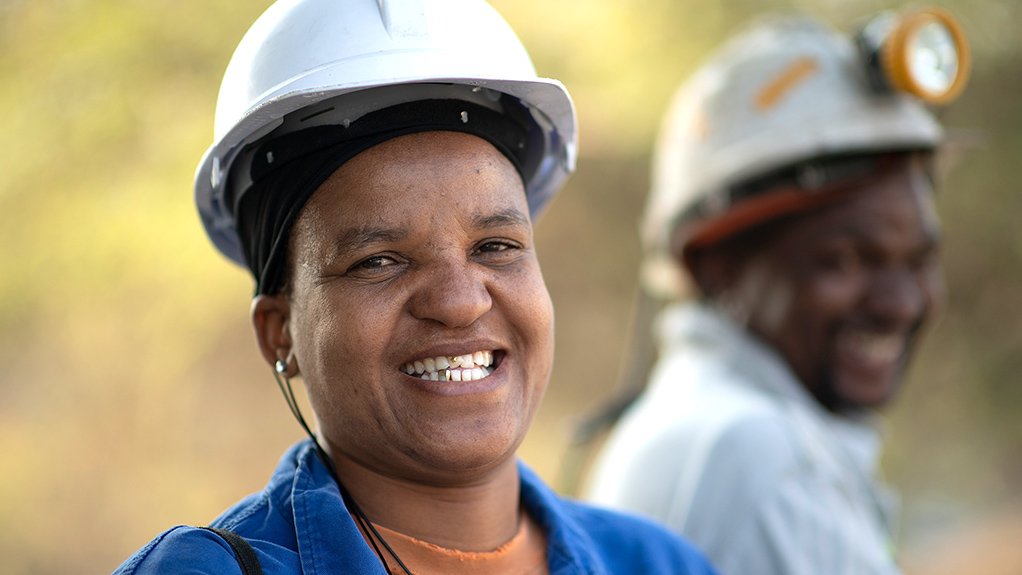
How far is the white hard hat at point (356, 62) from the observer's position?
1990mm

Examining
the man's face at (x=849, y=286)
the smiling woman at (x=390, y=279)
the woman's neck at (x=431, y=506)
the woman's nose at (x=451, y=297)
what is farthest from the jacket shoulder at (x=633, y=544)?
the man's face at (x=849, y=286)

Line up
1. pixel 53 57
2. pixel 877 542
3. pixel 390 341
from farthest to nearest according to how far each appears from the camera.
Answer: pixel 53 57, pixel 877 542, pixel 390 341

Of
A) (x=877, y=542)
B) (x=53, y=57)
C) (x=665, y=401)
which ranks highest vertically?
(x=53, y=57)

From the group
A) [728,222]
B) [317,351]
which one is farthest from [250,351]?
[317,351]

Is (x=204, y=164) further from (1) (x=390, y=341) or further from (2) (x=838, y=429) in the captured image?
(2) (x=838, y=429)

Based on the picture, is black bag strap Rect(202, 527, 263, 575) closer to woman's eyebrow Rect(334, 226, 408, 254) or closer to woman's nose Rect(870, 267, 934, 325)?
woman's eyebrow Rect(334, 226, 408, 254)

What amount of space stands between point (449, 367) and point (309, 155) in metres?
0.44

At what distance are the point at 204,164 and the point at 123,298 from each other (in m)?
5.14

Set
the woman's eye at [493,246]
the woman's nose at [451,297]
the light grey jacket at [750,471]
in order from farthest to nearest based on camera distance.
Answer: the light grey jacket at [750,471]
the woman's eye at [493,246]
the woman's nose at [451,297]

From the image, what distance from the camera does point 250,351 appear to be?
7930 millimetres

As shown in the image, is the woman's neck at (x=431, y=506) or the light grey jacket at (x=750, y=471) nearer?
the woman's neck at (x=431, y=506)

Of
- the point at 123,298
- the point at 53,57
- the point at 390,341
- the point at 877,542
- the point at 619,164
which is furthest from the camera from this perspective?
the point at 619,164

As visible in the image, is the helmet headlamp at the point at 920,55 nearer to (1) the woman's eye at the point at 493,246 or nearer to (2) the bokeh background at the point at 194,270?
(2) the bokeh background at the point at 194,270

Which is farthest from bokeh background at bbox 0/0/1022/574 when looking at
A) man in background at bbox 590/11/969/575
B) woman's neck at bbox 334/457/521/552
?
woman's neck at bbox 334/457/521/552
